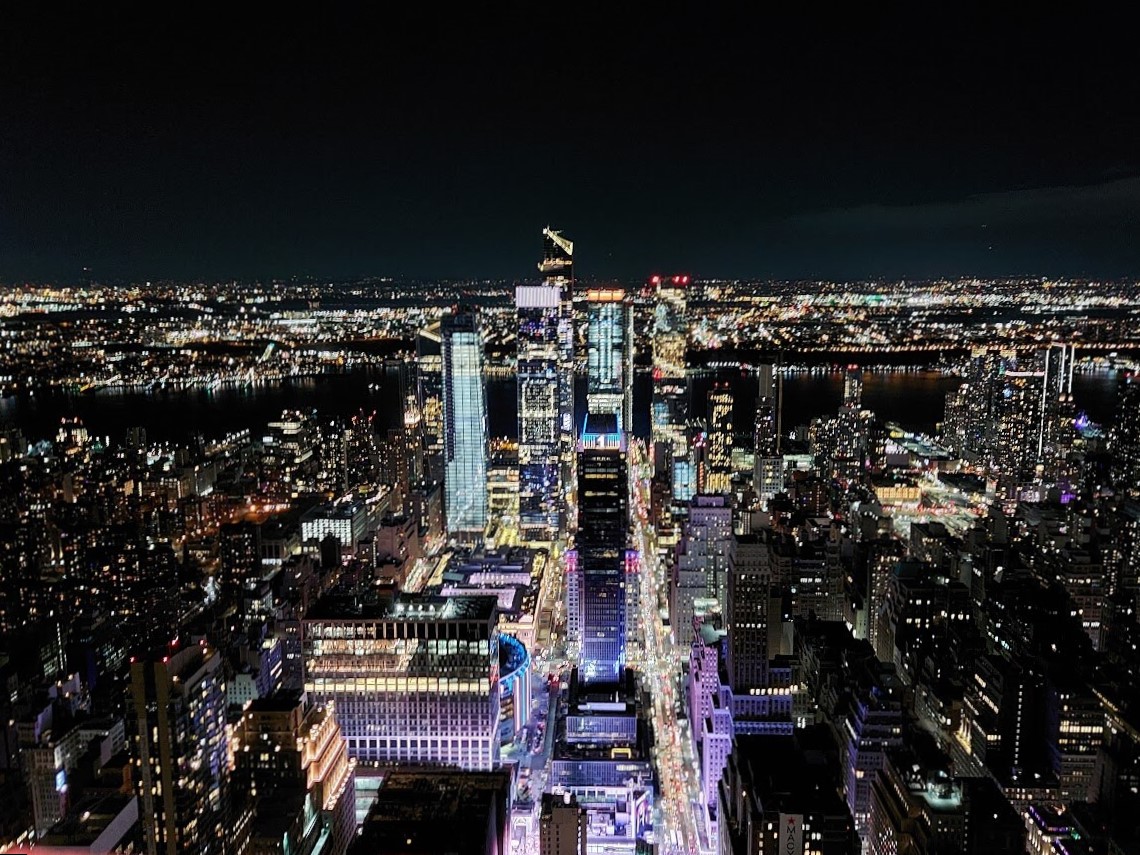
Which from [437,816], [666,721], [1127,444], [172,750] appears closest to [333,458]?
[666,721]

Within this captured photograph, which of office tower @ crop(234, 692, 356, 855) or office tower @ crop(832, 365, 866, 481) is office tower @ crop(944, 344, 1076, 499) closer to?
office tower @ crop(832, 365, 866, 481)

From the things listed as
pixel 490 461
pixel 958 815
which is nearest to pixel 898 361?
pixel 490 461

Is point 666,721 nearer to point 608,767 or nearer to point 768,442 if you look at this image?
point 608,767

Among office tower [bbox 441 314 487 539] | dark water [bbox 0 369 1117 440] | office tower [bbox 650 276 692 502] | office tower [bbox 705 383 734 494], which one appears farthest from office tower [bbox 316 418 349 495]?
office tower [bbox 705 383 734 494]

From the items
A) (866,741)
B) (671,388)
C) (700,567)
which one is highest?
(671,388)

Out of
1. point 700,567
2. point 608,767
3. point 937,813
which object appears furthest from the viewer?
point 700,567

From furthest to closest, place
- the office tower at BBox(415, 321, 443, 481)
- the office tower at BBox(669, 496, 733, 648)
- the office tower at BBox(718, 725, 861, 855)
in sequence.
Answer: the office tower at BBox(415, 321, 443, 481) < the office tower at BBox(669, 496, 733, 648) < the office tower at BBox(718, 725, 861, 855)

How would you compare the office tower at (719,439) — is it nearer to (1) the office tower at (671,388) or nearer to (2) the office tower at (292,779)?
(1) the office tower at (671,388)
